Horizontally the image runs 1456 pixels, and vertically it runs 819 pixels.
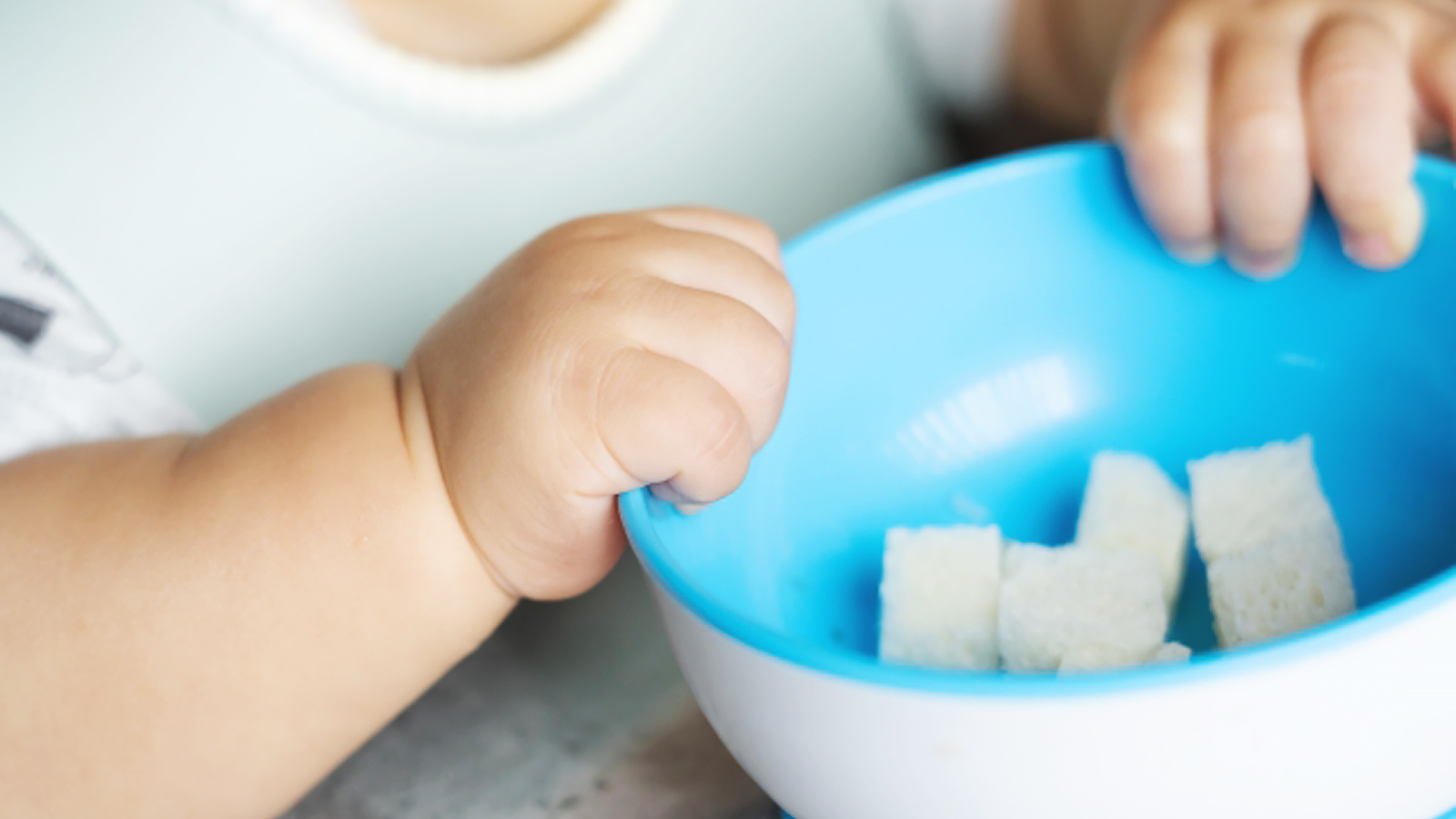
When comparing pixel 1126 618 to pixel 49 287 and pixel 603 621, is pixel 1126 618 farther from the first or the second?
pixel 49 287

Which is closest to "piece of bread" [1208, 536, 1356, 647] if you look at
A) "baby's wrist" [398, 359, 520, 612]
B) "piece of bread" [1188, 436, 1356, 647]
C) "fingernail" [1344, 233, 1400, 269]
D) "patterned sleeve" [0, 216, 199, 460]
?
"piece of bread" [1188, 436, 1356, 647]

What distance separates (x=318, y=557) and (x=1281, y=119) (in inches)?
16.8

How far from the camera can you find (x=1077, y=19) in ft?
2.65

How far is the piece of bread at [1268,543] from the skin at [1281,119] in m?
0.09

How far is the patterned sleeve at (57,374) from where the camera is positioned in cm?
A: 54

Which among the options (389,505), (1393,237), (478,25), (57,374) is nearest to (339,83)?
(478,25)

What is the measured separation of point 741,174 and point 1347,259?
455mm

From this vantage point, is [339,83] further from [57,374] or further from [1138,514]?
[1138,514]

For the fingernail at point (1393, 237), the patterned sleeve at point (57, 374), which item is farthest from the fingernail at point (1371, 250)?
the patterned sleeve at point (57, 374)

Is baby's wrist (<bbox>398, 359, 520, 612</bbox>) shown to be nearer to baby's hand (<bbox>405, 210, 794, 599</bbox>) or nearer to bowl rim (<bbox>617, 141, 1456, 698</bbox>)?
baby's hand (<bbox>405, 210, 794, 599</bbox>)

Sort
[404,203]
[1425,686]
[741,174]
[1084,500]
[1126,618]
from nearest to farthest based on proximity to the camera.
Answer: [1425,686], [1126,618], [1084,500], [404,203], [741,174]

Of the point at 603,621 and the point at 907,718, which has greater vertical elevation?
the point at 907,718

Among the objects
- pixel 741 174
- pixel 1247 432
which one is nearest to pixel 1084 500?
pixel 1247 432

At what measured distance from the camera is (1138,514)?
0.44m
